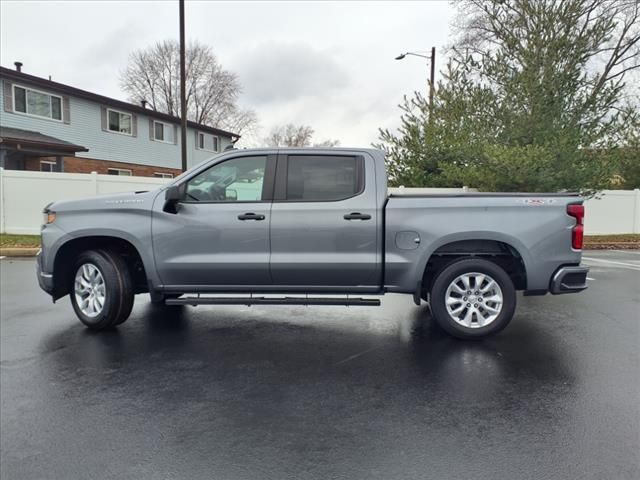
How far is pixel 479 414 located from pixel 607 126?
13.2m

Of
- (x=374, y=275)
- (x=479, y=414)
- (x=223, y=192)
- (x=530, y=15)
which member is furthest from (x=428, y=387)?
(x=530, y=15)

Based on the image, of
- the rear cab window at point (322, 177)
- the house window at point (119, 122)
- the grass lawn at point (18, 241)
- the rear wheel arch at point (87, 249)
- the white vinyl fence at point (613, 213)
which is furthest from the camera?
the house window at point (119, 122)

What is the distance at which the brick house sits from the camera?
18.3 m

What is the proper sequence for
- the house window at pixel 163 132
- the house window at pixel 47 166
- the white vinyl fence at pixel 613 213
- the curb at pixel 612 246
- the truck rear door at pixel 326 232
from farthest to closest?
the house window at pixel 163 132 < the house window at pixel 47 166 < the white vinyl fence at pixel 613 213 < the curb at pixel 612 246 < the truck rear door at pixel 326 232

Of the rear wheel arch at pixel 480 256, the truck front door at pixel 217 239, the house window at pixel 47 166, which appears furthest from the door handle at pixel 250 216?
the house window at pixel 47 166

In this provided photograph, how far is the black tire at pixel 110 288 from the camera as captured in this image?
4.95m

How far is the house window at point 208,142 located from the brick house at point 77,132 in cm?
133


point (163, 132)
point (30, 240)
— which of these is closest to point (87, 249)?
point (30, 240)

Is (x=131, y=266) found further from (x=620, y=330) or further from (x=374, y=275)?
(x=620, y=330)

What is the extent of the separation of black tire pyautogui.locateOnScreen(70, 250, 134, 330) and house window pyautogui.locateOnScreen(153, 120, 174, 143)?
75.2ft

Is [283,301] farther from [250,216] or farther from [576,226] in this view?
[576,226]

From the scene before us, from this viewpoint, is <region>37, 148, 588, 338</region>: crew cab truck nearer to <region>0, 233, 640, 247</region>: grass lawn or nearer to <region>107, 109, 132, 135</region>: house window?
<region>0, 233, 640, 247</region>: grass lawn

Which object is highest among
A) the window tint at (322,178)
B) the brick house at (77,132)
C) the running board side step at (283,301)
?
the brick house at (77,132)

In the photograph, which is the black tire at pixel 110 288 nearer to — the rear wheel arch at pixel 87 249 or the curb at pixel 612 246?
the rear wheel arch at pixel 87 249
